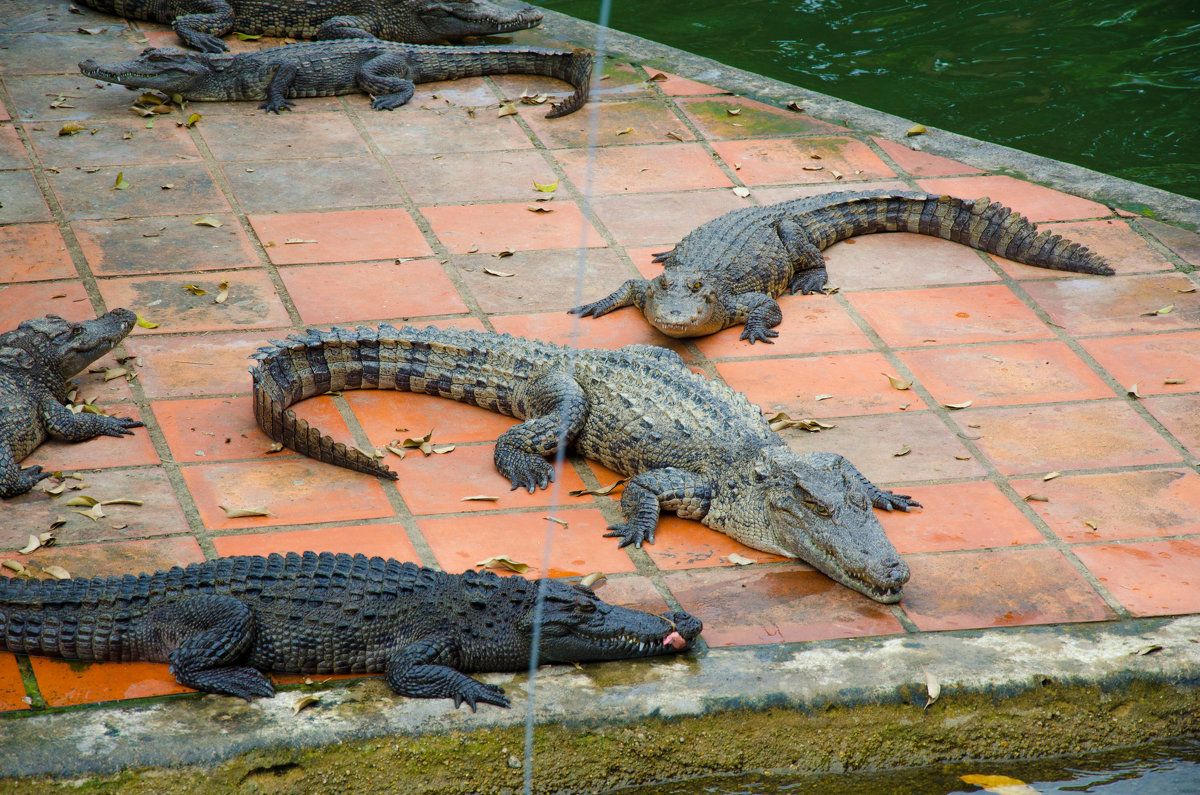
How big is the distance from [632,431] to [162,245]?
9.70ft

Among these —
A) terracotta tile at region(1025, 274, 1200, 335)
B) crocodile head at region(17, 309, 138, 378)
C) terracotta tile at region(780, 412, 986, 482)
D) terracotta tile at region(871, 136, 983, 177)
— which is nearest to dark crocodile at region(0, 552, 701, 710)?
terracotta tile at region(780, 412, 986, 482)

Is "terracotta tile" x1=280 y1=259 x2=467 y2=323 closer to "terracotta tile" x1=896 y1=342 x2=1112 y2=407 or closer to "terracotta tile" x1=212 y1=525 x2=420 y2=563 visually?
"terracotta tile" x1=212 y1=525 x2=420 y2=563

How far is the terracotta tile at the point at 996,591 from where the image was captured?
4238mm

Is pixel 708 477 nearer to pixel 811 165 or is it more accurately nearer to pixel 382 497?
pixel 382 497

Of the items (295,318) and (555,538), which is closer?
(555,538)

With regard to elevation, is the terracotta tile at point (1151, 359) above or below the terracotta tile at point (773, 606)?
above

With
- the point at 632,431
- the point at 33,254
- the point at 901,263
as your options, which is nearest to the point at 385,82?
the point at 33,254

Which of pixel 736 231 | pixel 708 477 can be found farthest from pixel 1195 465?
pixel 736 231

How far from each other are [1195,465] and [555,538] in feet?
8.61

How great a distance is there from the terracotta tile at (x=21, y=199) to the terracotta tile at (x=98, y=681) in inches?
141

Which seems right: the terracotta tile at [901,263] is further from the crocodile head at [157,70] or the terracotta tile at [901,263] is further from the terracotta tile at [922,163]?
the crocodile head at [157,70]

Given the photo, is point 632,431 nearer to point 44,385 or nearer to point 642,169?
point 44,385

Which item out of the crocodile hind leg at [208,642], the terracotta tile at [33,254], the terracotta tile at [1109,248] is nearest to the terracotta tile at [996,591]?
the crocodile hind leg at [208,642]

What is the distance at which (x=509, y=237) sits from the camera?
681 centimetres
